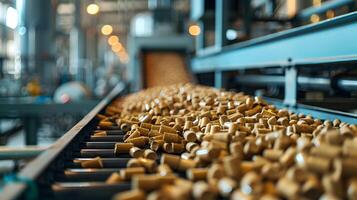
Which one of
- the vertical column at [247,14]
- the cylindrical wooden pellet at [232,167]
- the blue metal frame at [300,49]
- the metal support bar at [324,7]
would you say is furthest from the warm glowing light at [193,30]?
the cylindrical wooden pellet at [232,167]

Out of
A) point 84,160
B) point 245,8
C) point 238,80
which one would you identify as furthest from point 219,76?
point 84,160

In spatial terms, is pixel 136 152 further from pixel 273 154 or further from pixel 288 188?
pixel 288 188

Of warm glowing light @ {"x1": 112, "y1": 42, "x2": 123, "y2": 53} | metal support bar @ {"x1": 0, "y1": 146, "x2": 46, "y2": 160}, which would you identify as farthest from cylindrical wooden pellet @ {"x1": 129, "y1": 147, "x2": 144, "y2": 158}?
warm glowing light @ {"x1": 112, "y1": 42, "x2": 123, "y2": 53}

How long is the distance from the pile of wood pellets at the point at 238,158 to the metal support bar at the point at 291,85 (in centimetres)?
57

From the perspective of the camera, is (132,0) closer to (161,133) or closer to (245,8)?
(245,8)

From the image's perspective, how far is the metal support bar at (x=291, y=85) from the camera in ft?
8.96

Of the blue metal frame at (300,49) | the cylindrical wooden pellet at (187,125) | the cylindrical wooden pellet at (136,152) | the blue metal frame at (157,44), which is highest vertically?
the blue metal frame at (157,44)

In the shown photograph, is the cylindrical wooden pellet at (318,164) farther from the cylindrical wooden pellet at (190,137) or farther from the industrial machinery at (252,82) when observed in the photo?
the cylindrical wooden pellet at (190,137)

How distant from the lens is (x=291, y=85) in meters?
2.79

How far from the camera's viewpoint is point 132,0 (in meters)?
22.5

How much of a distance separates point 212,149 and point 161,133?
52 cm

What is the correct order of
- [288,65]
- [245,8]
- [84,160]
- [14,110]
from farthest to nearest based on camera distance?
[245,8] < [14,110] < [288,65] < [84,160]

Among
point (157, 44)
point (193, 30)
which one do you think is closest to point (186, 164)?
point (157, 44)

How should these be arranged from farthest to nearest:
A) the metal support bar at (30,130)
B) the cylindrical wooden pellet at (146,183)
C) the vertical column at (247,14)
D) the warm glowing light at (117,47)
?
the warm glowing light at (117,47) → the vertical column at (247,14) → the metal support bar at (30,130) → the cylindrical wooden pellet at (146,183)
